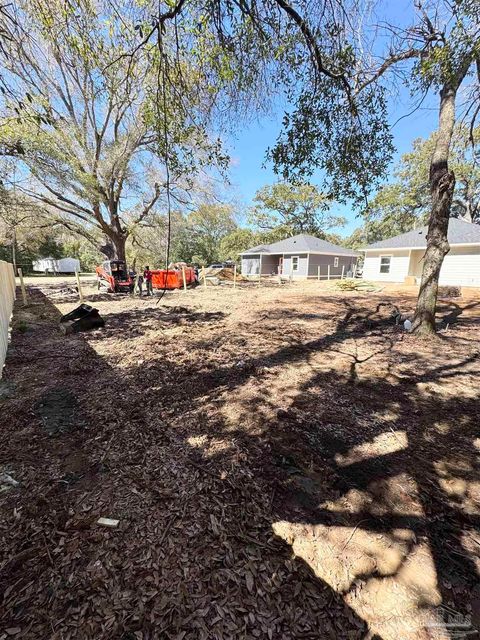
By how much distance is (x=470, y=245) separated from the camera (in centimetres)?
1653

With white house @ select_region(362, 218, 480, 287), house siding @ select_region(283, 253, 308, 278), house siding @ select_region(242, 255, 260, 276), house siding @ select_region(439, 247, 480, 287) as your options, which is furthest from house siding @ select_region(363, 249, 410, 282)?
house siding @ select_region(242, 255, 260, 276)

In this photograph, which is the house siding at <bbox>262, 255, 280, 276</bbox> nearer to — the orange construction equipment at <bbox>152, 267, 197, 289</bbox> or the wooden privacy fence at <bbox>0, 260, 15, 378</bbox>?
the orange construction equipment at <bbox>152, 267, 197, 289</bbox>

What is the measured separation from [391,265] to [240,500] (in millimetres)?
22464

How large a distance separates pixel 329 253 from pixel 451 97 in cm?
2151

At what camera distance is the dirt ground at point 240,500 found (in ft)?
4.88

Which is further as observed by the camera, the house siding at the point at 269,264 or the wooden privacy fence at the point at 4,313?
the house siding at the point at 269,264

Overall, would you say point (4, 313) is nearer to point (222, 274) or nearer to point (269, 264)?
point (222, 274)

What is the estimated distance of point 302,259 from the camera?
25.7 m

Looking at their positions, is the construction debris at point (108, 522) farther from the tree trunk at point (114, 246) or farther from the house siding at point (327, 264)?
the house siding at point (327, 264)

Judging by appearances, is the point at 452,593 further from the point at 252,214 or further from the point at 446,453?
the point at 252,214

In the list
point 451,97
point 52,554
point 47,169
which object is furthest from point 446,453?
point 47,169

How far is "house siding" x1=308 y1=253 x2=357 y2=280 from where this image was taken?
25.8 m

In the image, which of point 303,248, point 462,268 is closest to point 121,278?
point 303,248

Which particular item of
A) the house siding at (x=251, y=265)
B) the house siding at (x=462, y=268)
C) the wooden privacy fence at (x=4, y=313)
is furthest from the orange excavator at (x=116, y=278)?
the house siding at (x=462, y=268)
